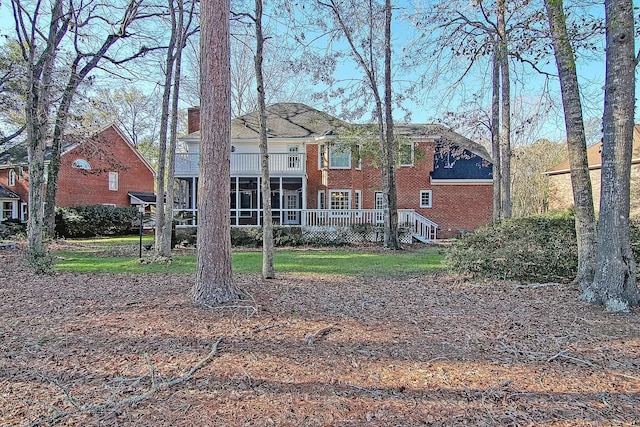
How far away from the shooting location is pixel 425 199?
67.4ft

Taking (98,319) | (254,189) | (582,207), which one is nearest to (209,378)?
(98,319)

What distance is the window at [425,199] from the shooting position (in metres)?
20.4

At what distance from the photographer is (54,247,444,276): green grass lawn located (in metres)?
9.36

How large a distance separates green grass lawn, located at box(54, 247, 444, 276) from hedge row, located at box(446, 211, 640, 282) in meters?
0.92

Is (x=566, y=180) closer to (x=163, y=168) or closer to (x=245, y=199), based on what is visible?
(x=245, y=199)

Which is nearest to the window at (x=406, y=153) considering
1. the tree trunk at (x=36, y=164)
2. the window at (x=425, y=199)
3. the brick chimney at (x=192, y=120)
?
the window at (x=425, y=199)

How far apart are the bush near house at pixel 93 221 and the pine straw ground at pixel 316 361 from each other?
16488mm

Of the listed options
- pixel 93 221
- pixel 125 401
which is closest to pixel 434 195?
pixel 125 401

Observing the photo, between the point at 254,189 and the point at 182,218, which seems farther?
the point at 254,189

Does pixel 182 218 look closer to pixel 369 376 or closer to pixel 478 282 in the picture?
pixel 478 282

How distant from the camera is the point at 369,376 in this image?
3.25 metres

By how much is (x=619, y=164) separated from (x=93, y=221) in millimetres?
23718

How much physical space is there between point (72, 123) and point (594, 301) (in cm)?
1554

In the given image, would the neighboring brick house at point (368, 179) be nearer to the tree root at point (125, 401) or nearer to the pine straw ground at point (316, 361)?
the pine straw ground at point (316, 361)
